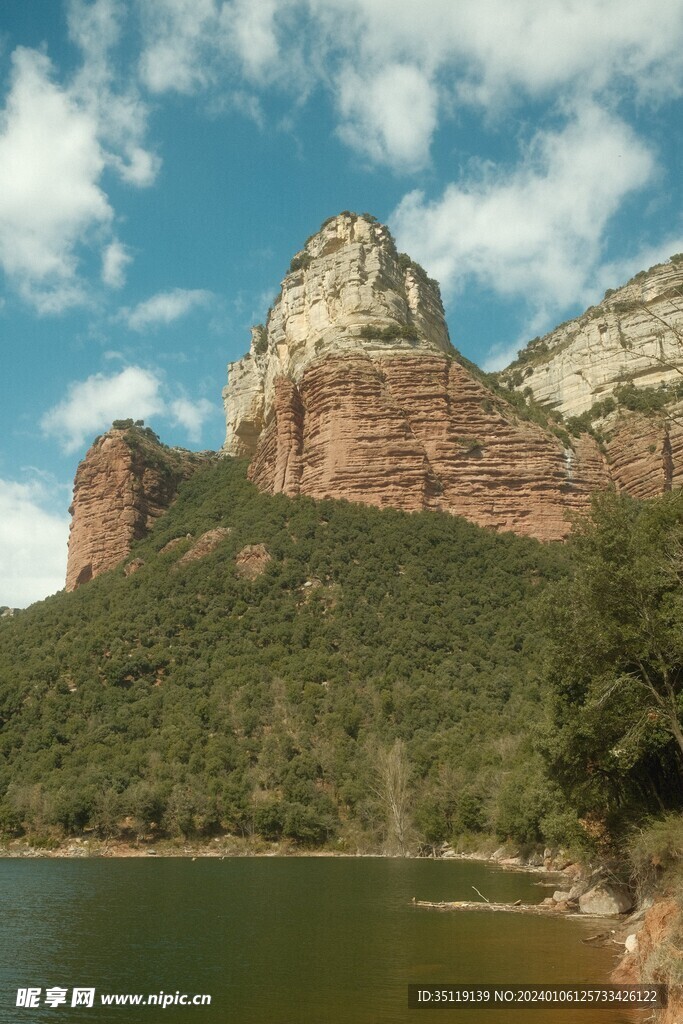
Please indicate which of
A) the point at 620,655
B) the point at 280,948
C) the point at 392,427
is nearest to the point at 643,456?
the point at 392,427

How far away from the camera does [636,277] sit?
104750mm

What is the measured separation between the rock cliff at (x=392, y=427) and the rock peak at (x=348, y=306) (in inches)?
7.2

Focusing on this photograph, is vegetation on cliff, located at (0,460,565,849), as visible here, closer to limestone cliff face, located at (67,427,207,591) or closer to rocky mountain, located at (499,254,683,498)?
limestone cliff face, located at (67,427,207,591)

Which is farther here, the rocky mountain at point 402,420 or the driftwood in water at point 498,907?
the rocky mountain at point 402,420

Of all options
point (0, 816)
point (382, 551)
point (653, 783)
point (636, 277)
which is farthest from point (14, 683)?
point (636, 277)

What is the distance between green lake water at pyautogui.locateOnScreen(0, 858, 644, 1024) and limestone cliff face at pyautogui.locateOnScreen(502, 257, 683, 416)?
69.8 metres

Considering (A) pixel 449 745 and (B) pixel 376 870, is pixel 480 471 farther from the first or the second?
(B) pixel 376 870

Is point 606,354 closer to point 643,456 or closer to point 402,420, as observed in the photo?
point 643,456

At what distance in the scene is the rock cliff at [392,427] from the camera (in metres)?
73.9

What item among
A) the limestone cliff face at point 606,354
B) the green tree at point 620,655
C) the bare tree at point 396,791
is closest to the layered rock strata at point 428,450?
the limestone cliff face at point 606,354

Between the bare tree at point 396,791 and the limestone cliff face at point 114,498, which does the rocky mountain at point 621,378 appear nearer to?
the bare tree at point 396,791

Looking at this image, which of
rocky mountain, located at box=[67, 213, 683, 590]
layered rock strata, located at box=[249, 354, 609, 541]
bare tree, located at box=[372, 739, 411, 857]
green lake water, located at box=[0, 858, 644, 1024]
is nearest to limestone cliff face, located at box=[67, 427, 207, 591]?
rocky mountain, located at box=[67, 213, 683, 590]

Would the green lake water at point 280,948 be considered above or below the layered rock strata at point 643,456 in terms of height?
below

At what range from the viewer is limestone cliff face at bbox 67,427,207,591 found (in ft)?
284
